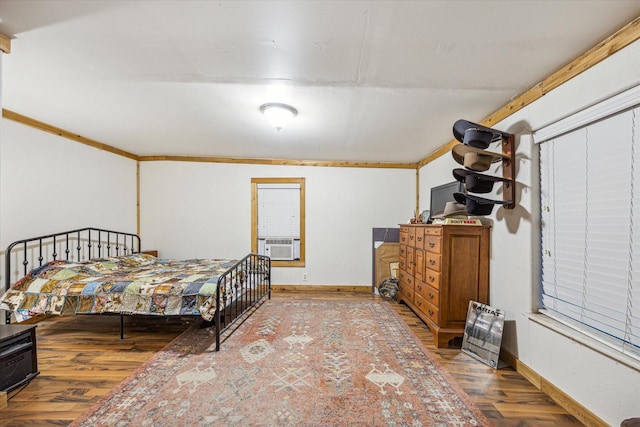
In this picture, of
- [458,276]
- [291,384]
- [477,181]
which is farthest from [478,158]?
[291,384]

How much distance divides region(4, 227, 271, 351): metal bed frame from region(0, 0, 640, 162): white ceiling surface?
1.53 metres

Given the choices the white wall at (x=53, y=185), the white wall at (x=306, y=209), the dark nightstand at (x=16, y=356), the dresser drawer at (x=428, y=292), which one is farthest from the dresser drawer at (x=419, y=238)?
the white wall at (x=53, y=185)

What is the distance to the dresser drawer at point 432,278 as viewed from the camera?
9.77 ft

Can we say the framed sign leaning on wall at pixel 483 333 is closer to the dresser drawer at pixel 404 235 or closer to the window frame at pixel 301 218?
the dresser drawer at pixel 404 235

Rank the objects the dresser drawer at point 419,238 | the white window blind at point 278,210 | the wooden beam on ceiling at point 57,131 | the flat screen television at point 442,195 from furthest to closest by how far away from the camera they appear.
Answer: the white window blind at point 278,210, the flat screen television at point 442,195, the dresser drawer at point 419,238, the wooden beam on ceiling at point 57,131

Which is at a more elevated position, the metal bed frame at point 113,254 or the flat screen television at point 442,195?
the flat screen television at point 442,195

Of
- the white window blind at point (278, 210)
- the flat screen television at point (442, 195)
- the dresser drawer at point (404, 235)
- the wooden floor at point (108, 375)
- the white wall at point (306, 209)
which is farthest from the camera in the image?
the white window blind at point (278, 210)

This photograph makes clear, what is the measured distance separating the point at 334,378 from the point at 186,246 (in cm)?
394

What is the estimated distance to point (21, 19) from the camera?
157 cm

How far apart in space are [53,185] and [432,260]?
15.8 ft

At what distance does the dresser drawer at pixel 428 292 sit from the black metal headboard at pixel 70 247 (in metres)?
4.57

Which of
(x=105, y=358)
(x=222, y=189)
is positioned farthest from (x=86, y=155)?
(x=105, y=358)

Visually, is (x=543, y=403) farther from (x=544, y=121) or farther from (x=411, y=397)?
(x=544, y=121)

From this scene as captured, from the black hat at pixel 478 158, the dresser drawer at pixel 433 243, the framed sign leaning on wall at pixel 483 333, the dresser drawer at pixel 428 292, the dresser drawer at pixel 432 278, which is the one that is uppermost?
the black hat at pixel 478 158
